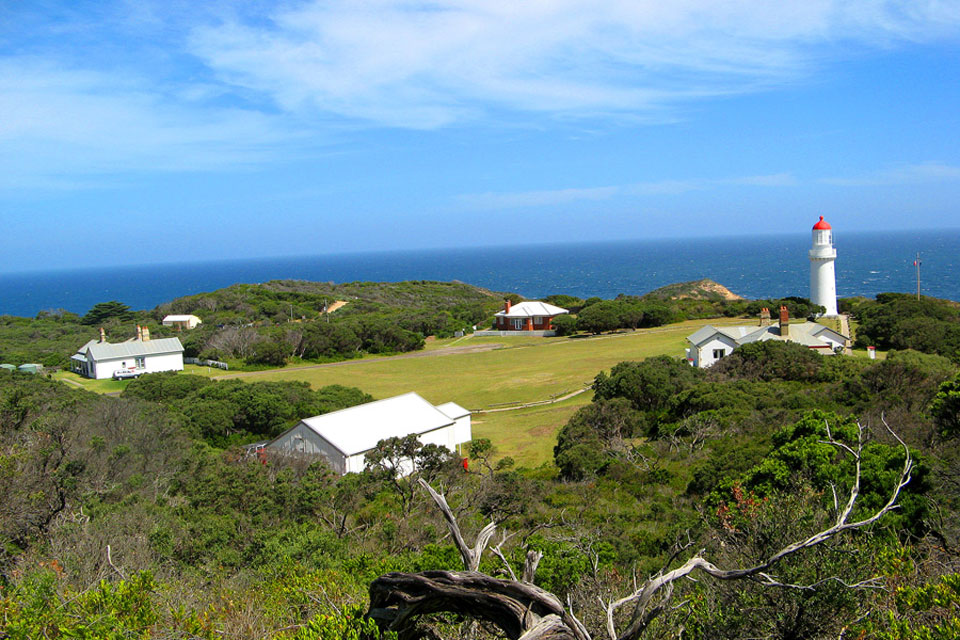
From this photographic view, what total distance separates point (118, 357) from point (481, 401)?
24785 millimetres

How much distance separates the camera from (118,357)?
4297cm

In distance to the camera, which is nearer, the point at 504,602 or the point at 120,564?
the point at 504,602

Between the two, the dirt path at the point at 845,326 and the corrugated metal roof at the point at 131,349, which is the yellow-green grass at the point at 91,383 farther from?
the dirt path at the point at 845,326

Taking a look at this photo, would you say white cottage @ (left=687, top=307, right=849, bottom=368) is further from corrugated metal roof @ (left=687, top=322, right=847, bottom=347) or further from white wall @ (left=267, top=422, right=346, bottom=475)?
white wall @ (left=267, top=422, right=346, bottom=475)

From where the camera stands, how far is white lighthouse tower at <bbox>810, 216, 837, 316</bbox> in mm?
43219

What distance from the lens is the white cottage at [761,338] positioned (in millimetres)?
31984

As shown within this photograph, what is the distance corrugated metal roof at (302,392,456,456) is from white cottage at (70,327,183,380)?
83.6ft

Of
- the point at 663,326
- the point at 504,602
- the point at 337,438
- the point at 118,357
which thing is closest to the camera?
the point at 504,602

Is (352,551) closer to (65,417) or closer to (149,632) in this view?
(149,632)

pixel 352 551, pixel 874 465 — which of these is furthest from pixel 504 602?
pixel 874 465

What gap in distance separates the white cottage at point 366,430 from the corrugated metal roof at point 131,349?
2434 centimetres

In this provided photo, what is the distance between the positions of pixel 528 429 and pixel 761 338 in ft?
42.4

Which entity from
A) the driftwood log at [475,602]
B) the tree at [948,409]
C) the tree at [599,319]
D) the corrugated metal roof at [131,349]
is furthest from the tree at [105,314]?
the driftwood log at [475,602]

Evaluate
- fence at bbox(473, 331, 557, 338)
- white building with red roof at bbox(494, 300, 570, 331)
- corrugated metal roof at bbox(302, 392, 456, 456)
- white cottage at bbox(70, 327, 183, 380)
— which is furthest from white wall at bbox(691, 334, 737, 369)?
white cottage at bbox(70, 327, 183, 380)
